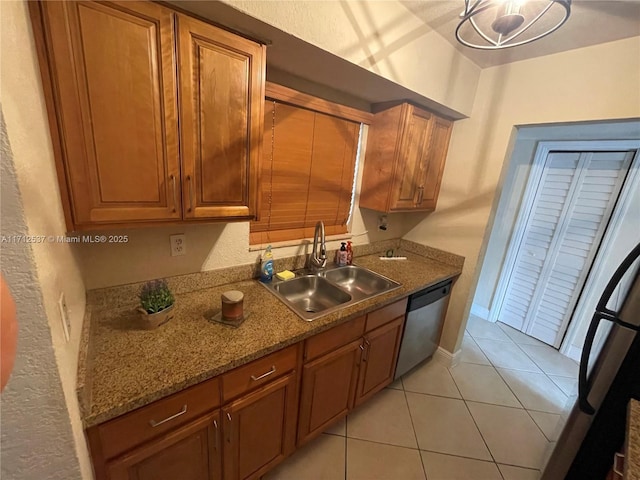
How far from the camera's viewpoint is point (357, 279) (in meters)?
1.99

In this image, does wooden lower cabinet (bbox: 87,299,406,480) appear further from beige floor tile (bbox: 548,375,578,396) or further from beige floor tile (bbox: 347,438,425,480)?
beige floor tile (bbox: 548,375,578,396)

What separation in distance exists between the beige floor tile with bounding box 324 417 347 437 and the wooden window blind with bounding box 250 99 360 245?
1280 millimetres

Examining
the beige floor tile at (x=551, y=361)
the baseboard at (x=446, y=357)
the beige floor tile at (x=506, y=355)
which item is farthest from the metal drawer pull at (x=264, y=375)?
the beige floor tile at (x=551, y=361)

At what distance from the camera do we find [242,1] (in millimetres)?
880

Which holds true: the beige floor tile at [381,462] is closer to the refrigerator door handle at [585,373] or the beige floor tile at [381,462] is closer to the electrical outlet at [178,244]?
the refrigerator door handle at [585,373]

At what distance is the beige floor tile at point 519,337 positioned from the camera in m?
2.81

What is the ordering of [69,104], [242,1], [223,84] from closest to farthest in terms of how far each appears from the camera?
[69,104], [242,1], [223,84]

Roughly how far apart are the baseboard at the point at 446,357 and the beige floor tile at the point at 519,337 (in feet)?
3.18

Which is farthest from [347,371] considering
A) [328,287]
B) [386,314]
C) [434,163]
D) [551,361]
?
[551,361]

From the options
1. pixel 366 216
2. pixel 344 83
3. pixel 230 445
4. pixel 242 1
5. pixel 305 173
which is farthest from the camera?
pixel 366 216

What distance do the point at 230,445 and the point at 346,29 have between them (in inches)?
73.7

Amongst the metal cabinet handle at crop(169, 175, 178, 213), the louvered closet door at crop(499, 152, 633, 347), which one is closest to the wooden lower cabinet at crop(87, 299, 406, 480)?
the metal cabinet handle at crop(169, 175, 178, 213)

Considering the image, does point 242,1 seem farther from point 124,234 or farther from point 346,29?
point 124,234

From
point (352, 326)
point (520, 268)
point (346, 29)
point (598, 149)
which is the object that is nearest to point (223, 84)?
point (346, 29)
